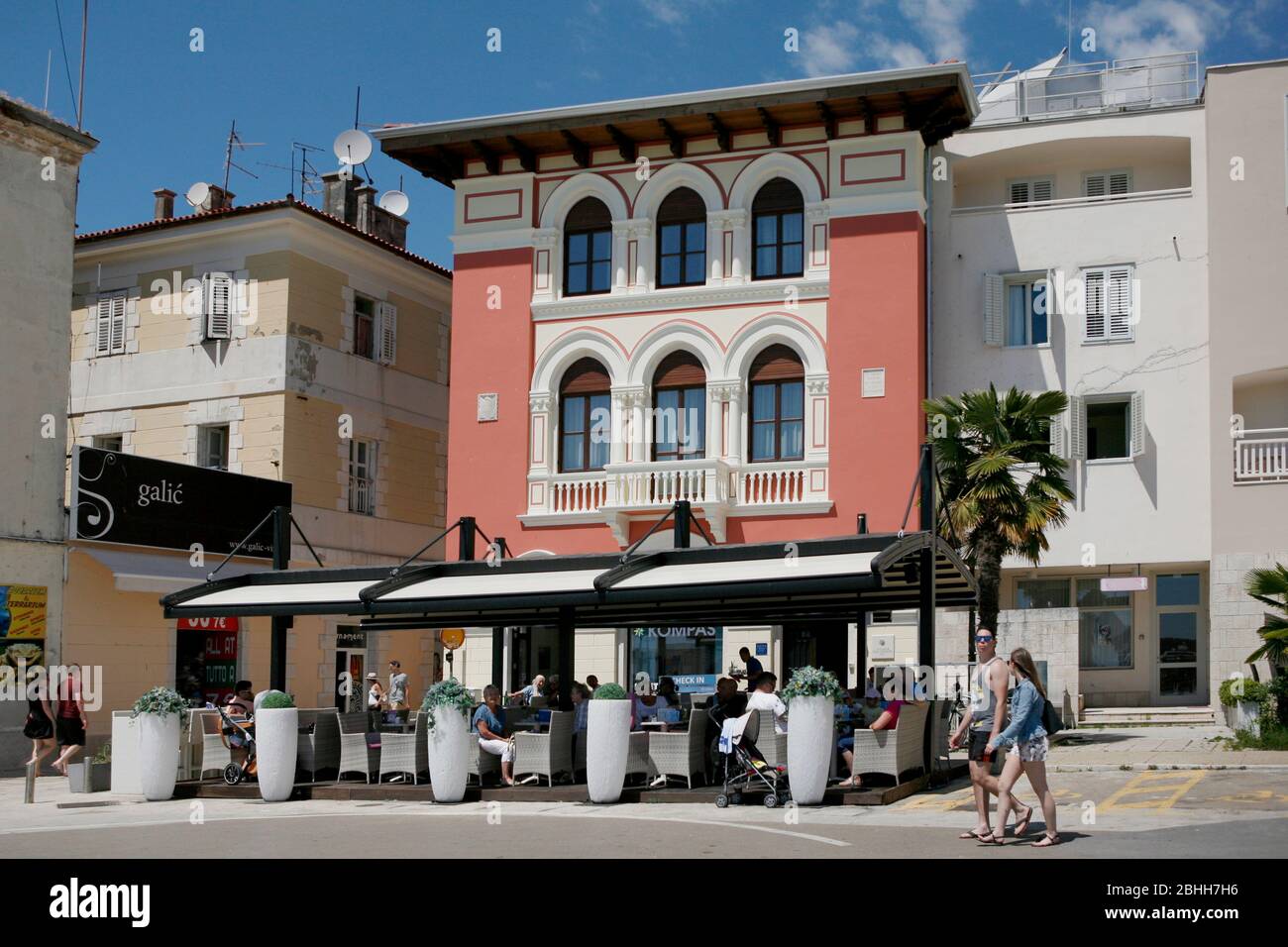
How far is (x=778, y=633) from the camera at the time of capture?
3162 centimetres

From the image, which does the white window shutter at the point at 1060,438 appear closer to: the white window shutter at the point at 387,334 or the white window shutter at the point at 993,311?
the white window shutter at the point at 993,311

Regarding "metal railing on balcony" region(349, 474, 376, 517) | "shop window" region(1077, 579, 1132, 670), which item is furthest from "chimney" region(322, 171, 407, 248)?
"shop window" region(1077, 579, 1132, 670)

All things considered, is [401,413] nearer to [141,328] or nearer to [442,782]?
[141,328]

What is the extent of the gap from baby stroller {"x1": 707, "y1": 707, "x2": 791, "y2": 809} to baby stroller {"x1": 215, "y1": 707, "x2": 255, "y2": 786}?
6873mm

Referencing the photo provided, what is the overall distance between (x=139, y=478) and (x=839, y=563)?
1765 centimetres

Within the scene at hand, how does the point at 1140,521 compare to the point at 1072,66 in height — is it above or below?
below

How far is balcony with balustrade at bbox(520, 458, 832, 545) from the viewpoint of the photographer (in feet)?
101

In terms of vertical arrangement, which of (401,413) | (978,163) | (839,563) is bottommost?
(839,563)

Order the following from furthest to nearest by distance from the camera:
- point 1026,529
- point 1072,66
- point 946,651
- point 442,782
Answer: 1. point 1072,66
2. point 946,651
3. point 1026,529
4. point 442,782

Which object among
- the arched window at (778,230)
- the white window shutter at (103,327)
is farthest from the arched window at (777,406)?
the white window shutter at (103,327)

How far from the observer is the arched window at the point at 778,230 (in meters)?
31.8

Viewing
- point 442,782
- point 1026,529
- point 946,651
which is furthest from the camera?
point 946,651

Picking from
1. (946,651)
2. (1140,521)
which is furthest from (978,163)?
(946,651)

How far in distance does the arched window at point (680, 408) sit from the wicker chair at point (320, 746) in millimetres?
13381
